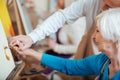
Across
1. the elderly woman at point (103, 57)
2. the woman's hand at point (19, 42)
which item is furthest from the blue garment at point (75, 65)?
the woman's hand at point (19, 42)

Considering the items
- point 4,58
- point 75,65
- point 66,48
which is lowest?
point 66,48

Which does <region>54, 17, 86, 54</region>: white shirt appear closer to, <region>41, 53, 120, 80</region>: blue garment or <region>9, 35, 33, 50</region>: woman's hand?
<region>41, 53, 120, 80</region>: blue garment

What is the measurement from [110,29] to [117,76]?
228 mm

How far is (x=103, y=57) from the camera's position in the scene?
140 cm

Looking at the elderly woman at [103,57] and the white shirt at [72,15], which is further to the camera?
the white shirt at [72,15]

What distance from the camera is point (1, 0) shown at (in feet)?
4.72

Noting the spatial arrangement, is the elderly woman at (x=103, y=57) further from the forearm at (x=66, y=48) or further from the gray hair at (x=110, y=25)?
the forearm at (x=66, y=48)

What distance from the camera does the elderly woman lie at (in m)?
1.20

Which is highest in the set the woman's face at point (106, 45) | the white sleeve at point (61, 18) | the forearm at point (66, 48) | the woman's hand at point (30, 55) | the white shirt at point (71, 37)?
the white sleeve at point (61, 18)

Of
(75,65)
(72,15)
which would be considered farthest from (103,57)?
(72,15)

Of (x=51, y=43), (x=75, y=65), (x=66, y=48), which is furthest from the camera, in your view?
(x=51, y=43)

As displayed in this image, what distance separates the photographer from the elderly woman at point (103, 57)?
120 cm

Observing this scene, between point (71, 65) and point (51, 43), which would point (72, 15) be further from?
point (51, 43)

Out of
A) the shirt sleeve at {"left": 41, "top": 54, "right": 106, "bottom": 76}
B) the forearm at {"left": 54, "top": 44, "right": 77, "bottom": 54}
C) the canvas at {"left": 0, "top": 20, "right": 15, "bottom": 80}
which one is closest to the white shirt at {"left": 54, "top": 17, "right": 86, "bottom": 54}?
the forearm at {"left": 54, "top": 44, "right": 77, "bottom": 54}
